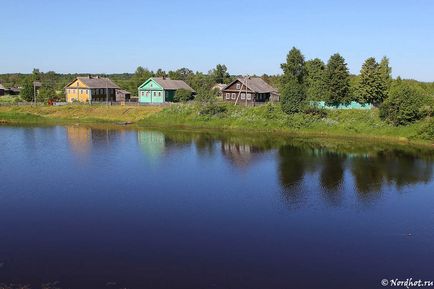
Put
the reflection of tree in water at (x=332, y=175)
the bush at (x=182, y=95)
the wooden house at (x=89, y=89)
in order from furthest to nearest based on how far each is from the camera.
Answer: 1. the wooden house at (x=89, y=89)
2. the bush at (x=182, y=95)
3. the reflection of tree in water at (x=332, y=175)

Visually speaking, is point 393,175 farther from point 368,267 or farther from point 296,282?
point 296,282

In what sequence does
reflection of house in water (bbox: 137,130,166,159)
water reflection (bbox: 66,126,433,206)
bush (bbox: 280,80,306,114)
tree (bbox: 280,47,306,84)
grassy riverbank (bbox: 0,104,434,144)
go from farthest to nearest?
tree (bbox: 280,47,306,84)
bush (bbox: 280,80,306,114)
grassy riverbank (bbox: 0,104,434,144)
reflection of house in water (bbox: 137,130,166,159)
water reflection (bbox: 66,126,433,206)

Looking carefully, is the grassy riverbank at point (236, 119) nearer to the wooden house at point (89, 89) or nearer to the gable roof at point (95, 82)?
the wooden house at point (89, 89)

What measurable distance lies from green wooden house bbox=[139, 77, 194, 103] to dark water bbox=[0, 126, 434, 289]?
129 ft

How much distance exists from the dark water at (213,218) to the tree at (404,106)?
12.5m

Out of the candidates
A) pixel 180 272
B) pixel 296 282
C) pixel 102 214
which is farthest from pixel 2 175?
pixel 296 282

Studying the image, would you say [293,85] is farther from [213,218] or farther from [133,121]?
[213,218]

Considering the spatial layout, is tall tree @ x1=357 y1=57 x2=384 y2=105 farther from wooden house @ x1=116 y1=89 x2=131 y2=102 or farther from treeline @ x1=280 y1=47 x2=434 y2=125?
wooden house @ x1=116 y1=89 x2=131 y2=102

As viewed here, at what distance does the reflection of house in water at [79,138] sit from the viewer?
4816 cm

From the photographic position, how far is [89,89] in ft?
291

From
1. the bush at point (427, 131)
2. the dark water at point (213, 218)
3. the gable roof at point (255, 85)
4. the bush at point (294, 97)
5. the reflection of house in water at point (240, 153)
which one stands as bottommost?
the dark water at point (213, 218)

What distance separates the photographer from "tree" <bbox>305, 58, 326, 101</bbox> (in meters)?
64.6

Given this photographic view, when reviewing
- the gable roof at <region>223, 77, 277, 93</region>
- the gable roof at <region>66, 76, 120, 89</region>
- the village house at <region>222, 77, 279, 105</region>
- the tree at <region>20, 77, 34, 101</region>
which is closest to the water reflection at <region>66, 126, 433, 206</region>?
the village house at <region>222, 77, 279, 105</region>

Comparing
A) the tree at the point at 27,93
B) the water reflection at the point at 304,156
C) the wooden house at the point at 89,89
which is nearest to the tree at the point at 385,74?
the water reflection at the point at 304,156
